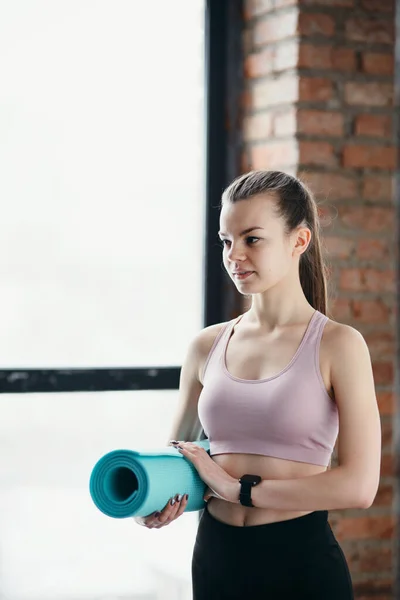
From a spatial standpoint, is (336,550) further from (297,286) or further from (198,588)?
(297,286)

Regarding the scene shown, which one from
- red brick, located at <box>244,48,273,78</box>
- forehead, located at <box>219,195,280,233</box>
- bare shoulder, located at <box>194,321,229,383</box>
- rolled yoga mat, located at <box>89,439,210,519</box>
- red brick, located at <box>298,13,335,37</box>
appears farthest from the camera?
red brick, located at <box>244,48,273,78</box>

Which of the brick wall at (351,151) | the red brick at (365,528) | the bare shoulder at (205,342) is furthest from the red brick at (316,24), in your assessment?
the red brick at (365,528)

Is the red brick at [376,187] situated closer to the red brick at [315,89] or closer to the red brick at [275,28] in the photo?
the red brick at [315,89]

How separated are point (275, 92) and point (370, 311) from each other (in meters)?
0.65

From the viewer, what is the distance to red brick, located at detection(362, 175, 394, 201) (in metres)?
2.68

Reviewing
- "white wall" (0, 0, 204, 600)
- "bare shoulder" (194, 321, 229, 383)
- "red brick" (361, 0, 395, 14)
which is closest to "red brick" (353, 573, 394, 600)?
"white wall" (0, 0, 204, 600)

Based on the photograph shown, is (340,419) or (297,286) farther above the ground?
(297,286)

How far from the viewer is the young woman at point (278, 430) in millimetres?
1666

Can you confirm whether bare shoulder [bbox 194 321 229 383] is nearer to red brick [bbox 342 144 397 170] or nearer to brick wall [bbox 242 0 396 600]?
brick wall [bbox 242 0 396 600]

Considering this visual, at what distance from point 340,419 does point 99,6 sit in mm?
1533

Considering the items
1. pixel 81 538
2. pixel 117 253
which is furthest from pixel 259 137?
pixel 81 538

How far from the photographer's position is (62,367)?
267cm

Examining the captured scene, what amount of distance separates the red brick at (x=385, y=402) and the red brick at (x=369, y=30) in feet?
3.16

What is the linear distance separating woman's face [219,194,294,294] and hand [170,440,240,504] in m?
0.30
